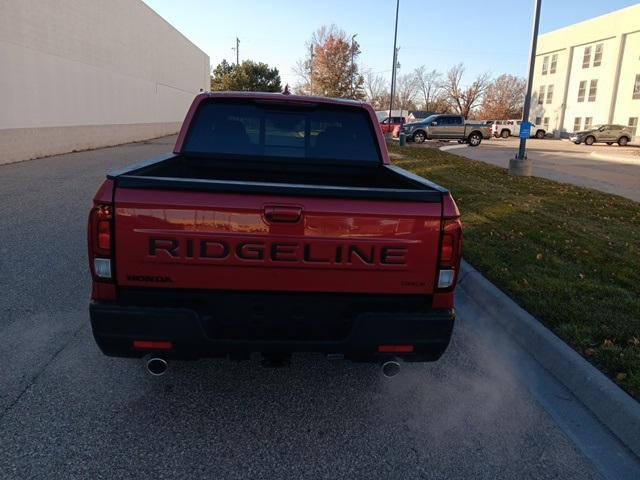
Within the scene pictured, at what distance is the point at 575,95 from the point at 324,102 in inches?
2254

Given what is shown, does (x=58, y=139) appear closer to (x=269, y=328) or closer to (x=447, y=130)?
(x=269, y=328)

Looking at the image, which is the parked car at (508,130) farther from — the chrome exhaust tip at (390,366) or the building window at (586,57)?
the chrome exhaust tip at (390,366)

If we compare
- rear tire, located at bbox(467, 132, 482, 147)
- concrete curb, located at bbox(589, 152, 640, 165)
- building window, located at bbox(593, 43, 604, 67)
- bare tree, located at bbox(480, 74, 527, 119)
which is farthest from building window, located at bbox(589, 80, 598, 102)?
bare tree, located at bbox(480, 74, 527, 119)

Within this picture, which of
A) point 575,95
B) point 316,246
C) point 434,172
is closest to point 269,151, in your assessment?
point 316,246

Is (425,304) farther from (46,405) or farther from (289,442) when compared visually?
(46,405)

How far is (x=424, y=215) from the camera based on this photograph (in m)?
2.61

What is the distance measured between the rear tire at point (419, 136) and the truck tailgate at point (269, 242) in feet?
113

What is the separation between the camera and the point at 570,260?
624 cm

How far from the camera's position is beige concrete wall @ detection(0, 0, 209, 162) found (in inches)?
604

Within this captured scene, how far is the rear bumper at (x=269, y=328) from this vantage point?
260 centimetres

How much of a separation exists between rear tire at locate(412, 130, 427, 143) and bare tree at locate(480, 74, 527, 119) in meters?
54.3

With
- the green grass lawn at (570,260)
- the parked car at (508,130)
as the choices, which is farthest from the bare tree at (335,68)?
the green grass lawn at (570,260)

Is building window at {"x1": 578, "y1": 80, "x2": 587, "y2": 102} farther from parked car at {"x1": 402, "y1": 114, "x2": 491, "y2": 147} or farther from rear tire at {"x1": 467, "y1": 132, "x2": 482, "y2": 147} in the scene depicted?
rear tire at {"x1": 467, "y1": 132, "x2": 482, "y2": 147}

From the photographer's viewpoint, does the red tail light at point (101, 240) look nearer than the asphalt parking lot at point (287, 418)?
Yes
